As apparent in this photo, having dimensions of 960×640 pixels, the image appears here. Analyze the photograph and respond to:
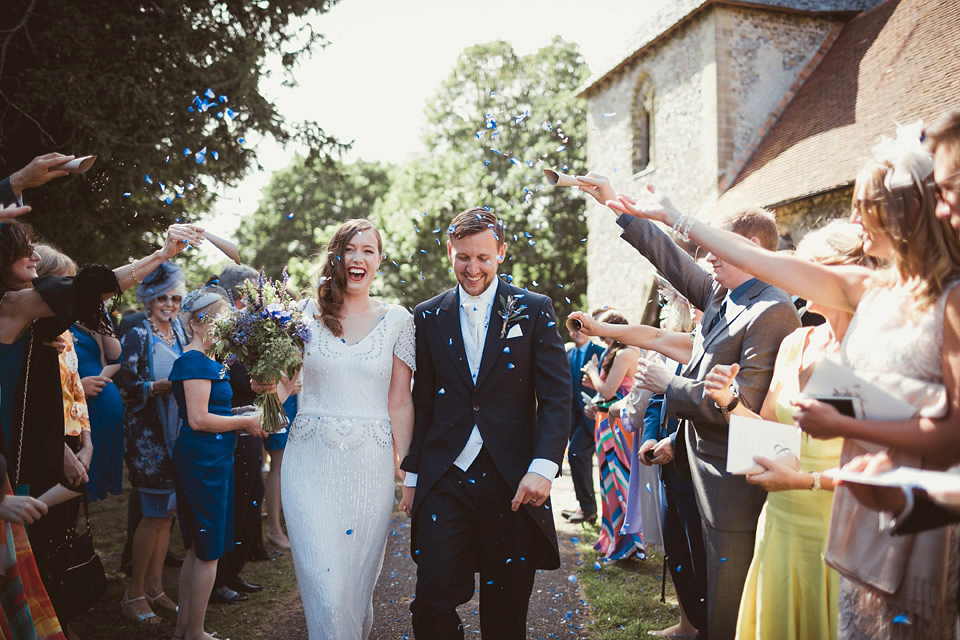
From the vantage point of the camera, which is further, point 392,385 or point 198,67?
point 198,67

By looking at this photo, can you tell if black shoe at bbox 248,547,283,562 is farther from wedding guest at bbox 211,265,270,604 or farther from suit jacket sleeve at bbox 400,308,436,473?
suit jacket sleeve at bbox 400,308,436,473

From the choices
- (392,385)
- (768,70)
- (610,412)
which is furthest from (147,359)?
(768,70)

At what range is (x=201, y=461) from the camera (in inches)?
193

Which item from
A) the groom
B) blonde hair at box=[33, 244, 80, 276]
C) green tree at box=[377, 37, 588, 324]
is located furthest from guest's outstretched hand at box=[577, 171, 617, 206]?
green tree at box=[377, 37, 588, 324]

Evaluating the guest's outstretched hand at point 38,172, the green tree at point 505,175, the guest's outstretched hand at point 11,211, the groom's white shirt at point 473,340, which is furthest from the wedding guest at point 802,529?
the green tree at point 505,175

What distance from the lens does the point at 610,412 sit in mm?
7242

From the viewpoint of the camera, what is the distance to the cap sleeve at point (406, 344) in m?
4.11

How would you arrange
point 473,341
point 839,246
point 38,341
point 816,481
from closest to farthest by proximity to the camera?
point 816,481
point 839,246
point 38,341
point 473,341

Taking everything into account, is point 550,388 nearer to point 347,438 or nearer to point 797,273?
point 347,438

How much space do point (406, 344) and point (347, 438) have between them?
25.1 inches

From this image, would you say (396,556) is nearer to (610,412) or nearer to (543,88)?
(610,412)

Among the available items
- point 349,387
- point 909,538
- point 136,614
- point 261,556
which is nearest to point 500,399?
point 349,387

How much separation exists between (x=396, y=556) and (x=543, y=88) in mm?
31326

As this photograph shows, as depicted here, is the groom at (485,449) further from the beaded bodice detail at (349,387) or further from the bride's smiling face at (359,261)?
the bride's smiling face at (359,261)
